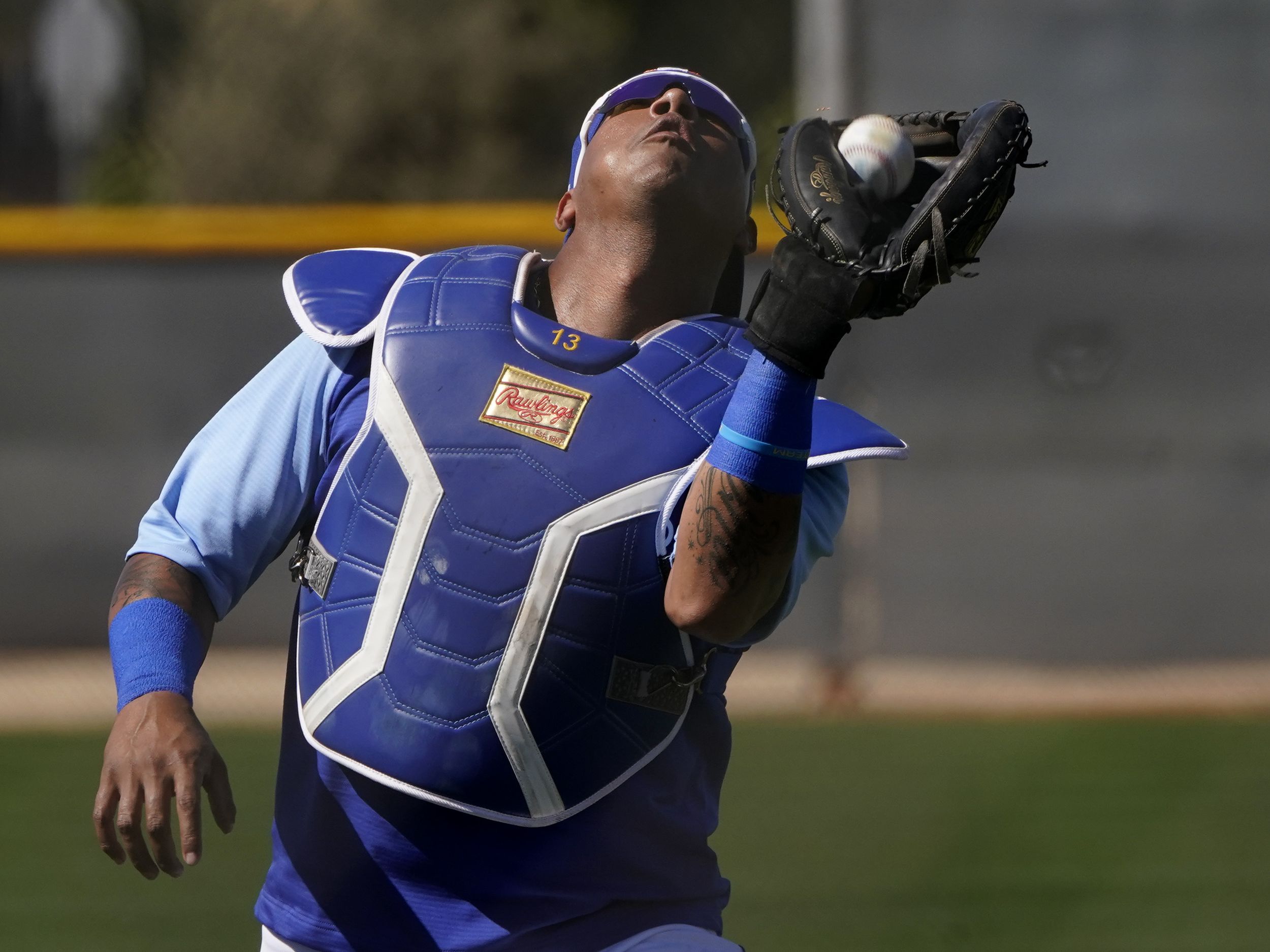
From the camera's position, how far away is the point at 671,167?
2297 mm

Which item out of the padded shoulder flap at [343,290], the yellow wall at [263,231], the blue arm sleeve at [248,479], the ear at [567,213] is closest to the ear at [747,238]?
the ear at [567,213]

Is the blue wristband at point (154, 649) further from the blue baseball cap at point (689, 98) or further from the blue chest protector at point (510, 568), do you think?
the blue baseball cap at point (689, 98)

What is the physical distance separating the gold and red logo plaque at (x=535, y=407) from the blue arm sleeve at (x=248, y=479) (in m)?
0.27

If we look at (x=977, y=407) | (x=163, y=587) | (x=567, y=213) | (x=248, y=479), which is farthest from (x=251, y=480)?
(x=977, y=407)

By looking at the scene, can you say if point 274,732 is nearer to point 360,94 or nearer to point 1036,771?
point 1036,771

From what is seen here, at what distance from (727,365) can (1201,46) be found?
19.7ft

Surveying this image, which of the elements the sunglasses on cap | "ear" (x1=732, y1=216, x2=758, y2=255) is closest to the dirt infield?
"ear" (x1=732, y1=216, x2=758, y2=255)

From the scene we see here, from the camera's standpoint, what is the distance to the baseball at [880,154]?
200 cm

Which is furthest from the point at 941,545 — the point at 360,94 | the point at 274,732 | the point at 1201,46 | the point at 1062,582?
the point at 360,94

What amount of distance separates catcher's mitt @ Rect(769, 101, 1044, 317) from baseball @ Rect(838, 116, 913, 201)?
0.06 ft

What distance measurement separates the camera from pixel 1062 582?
742 cm

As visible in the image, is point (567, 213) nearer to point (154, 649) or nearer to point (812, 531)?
point (812, 531)

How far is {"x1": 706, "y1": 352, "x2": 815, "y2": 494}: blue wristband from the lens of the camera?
1.84m

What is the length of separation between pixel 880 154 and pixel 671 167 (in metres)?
0.39
